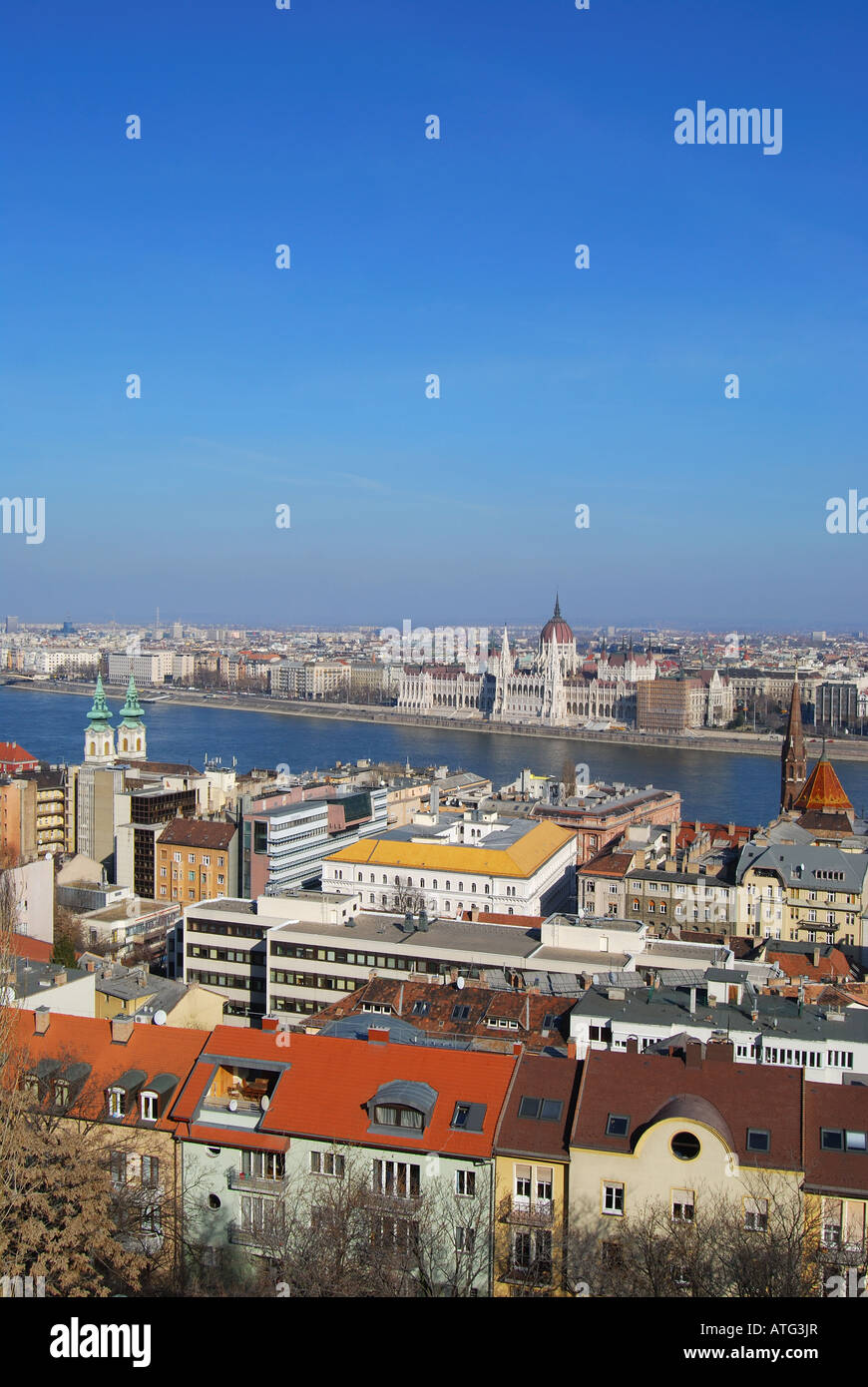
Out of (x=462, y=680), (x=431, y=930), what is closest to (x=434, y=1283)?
(x=431, y=930)

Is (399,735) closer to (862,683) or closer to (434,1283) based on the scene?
(862,683)

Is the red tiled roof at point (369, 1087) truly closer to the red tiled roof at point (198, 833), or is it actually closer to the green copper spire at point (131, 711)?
the red tiled roof at point (198, 833)

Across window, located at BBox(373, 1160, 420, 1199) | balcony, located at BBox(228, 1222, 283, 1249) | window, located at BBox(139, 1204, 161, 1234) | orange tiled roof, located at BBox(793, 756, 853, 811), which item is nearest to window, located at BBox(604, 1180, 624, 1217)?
window, located at BBox(373, 1160, 420, 1199)

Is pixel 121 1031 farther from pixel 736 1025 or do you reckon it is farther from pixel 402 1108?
pixel 736 1025

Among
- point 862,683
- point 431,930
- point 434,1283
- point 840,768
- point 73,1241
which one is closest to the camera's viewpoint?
point 73,1241

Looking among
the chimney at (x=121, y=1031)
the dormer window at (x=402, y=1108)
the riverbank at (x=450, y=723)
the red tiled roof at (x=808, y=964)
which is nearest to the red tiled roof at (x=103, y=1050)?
the chimney at (x=121, y=1031)

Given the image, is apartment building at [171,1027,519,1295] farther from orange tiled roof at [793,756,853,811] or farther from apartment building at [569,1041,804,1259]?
orange tiled roof at [793,756,853,811]

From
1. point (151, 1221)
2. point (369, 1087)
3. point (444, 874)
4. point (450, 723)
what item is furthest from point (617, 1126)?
point (450, 723)
